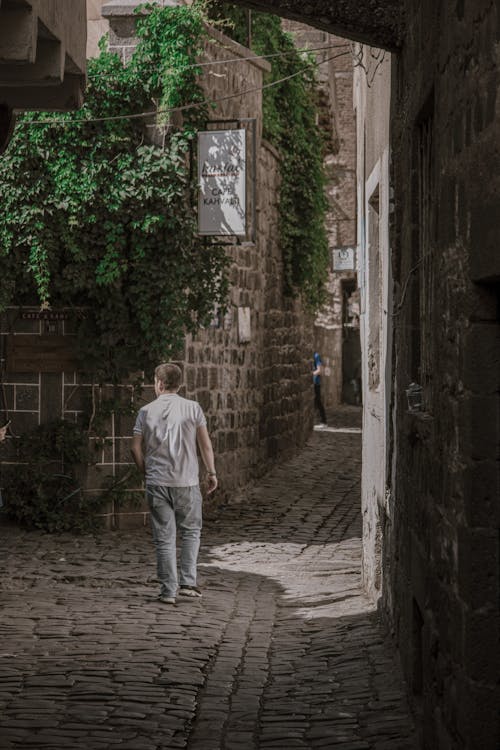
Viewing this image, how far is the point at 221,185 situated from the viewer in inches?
530

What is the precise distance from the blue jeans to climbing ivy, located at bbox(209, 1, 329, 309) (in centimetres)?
947

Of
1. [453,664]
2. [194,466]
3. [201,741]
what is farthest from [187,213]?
[453,664]

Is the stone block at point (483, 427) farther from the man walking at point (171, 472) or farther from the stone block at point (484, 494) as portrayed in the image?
the man walking at point (171, 472)

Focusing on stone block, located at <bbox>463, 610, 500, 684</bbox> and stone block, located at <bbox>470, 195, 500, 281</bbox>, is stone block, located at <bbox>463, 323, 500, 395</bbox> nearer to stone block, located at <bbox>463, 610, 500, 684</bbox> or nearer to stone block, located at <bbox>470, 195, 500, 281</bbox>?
stone block, located at <bbox>470, 195, 500, 281</bbox>

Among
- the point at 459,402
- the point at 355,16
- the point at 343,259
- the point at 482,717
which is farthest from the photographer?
the point at 343,259

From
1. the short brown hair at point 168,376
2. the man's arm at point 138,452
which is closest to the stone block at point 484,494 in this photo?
the man's arm at point 138,452

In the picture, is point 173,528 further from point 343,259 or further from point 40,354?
point 343,259

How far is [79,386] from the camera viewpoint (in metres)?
13.6

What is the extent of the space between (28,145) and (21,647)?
6.67 m

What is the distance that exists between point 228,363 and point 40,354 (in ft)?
10.0

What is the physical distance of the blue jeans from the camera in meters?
9.38

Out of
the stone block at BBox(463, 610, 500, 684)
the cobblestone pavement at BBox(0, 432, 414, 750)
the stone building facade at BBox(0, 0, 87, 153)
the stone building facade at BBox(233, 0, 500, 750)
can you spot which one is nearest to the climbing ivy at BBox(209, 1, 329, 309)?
the cobblestone pavement at BBox(0, 432, 414, 750)

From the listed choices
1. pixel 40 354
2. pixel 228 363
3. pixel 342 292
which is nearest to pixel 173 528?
pixel 40 354

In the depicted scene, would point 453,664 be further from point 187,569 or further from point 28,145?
point 28,145
